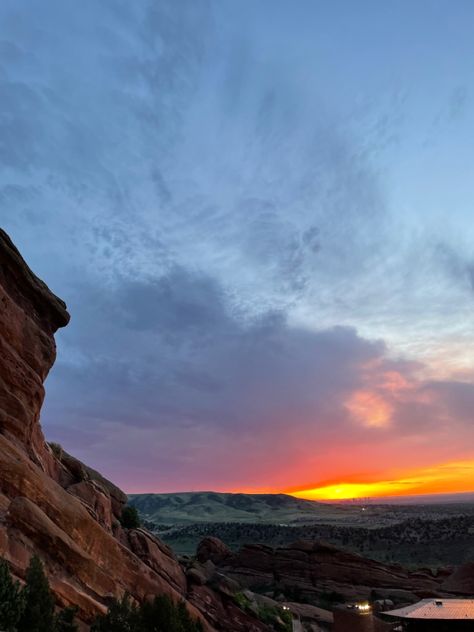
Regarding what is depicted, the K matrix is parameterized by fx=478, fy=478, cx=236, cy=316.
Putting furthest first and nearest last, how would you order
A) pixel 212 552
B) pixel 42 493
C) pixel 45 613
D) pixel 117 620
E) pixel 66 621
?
pixel 212 552
pixel 42 493
pixel 117 620
pixel 66 621
pixel 45 613

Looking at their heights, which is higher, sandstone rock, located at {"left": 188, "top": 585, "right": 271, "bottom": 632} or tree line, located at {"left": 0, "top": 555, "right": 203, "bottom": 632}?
tree line, located at {"left": 0, "top": 555, "right": 203, "bottom": 632}

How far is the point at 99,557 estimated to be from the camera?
87.6ft

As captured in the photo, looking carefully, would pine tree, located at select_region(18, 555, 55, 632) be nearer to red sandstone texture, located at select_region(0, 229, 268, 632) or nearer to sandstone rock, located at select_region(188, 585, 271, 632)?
red sandstone texture, located at select_region(0, 229, 268, 632)

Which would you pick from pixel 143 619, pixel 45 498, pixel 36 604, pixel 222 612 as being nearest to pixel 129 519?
pixel 222 612

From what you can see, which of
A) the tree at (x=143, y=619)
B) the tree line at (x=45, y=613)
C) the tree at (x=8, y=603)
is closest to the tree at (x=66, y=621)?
the tree line at (x=45, y=613)

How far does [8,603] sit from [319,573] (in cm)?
5627

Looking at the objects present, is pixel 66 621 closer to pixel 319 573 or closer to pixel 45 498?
pixel 45 498

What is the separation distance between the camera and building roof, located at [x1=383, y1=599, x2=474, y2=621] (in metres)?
29.3

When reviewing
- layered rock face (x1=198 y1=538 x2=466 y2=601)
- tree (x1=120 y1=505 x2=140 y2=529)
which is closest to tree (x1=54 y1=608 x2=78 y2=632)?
tree (x1=120 y1=505 x2=140 y2=529)

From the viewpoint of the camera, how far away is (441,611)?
30625 millimetres

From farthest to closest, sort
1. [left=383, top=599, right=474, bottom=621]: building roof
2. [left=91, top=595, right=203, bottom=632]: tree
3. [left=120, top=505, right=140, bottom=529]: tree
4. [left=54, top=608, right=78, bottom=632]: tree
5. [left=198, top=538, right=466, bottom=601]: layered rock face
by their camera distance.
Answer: [left=198, top=538, right=466, bottom=601]: layered rock face → [left=120, top=505, right=140, bottom=529]: tree → [left=383, top=599, right=474, bottom=621]: building roof → [left=91, top=595, right=203, bottom=632]: tree → [left=54, top=608, right=78, bottom=632]: tree

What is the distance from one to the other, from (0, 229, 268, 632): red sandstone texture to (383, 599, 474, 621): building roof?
13.8 metres

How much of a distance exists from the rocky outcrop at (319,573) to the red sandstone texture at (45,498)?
2586 cm

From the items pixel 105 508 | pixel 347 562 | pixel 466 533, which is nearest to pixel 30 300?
pixel 105 508
